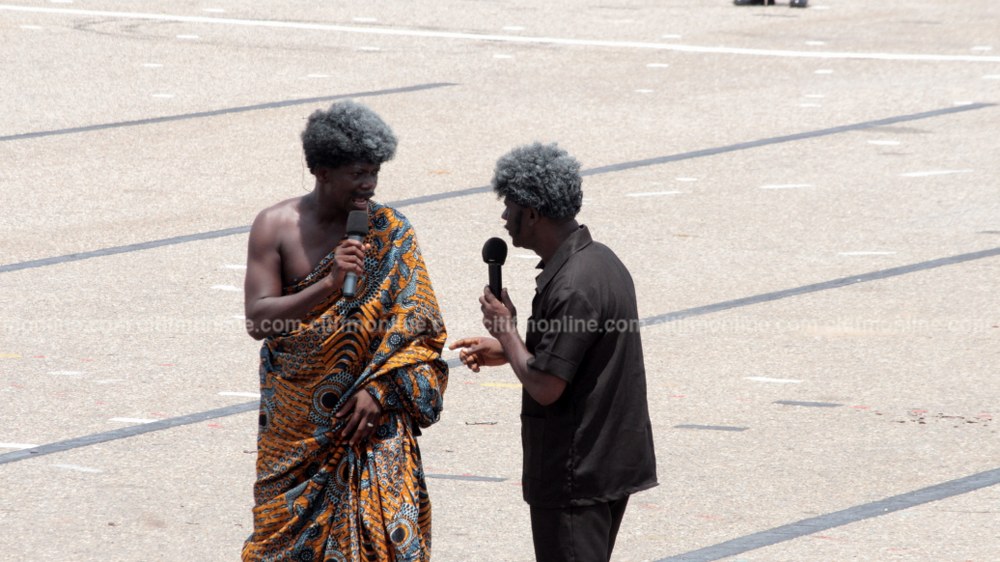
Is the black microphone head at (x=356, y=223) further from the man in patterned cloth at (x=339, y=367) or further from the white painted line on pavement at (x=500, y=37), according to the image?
the white painted line on pavement at (x=500, y=37)

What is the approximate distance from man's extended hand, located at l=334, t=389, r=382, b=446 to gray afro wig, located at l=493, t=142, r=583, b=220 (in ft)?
2.14

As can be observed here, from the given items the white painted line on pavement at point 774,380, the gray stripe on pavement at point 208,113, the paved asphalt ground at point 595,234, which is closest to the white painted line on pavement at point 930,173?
the paved asphalt ground at point 595,234

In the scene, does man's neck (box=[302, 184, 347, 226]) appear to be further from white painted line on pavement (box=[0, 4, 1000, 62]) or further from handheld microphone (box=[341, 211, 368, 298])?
white painted line on pavement (box=[0, 4, 1000, 62])

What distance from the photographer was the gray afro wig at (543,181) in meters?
4.32

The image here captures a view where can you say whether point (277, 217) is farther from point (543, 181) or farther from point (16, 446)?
point (16, 446)

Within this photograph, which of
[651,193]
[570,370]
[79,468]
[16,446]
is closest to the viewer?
[570,370]

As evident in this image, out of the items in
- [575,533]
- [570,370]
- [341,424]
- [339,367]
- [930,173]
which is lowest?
[930,173]

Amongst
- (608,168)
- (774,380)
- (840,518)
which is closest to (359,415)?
(840,518)

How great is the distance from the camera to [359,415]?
4492 millimetres

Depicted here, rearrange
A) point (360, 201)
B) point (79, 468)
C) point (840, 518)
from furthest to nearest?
point (79, 468) < point (840, 518) < point (360, 201)

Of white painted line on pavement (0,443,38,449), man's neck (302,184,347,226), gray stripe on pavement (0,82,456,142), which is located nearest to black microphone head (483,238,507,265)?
man's neck (302,184,347,226)

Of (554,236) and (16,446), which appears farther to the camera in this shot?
(16,446)

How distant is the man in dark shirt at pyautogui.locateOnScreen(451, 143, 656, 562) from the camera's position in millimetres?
4242

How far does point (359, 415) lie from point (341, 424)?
0.20ft
